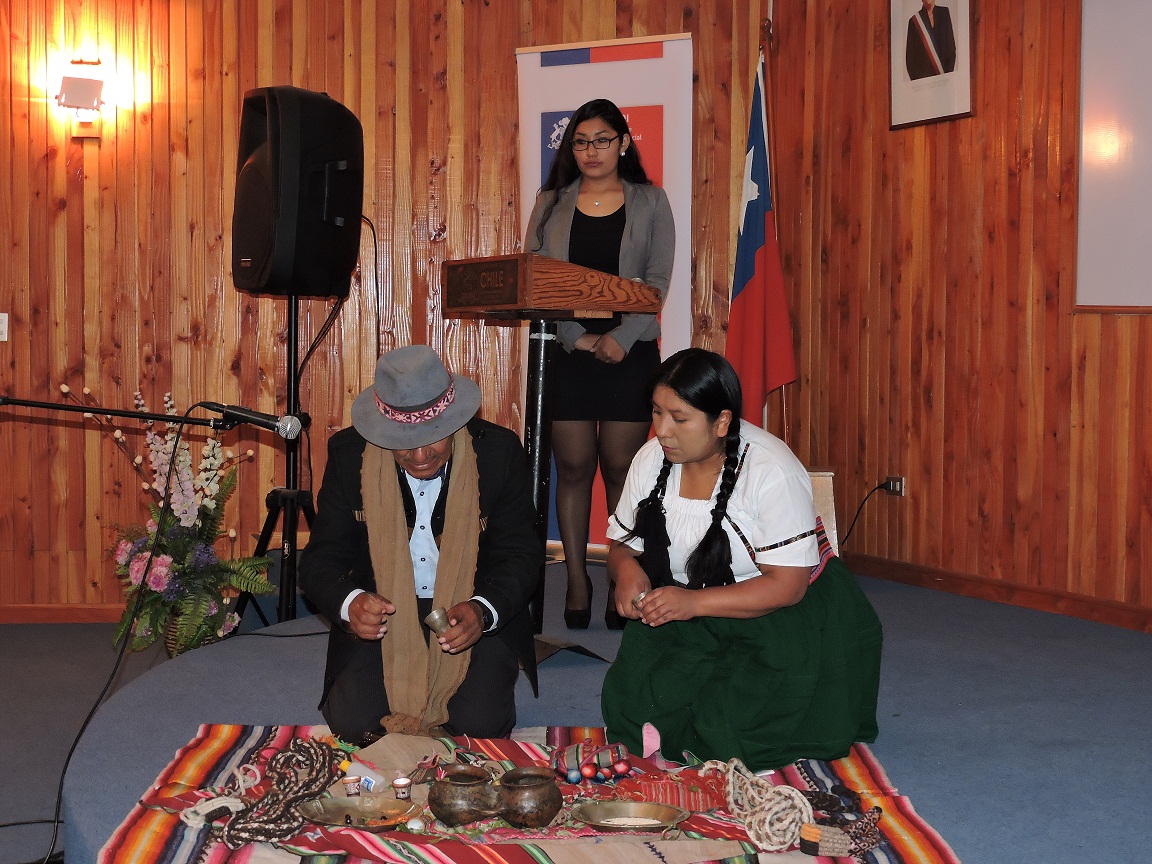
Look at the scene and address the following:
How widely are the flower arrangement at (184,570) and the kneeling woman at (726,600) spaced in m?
1.59

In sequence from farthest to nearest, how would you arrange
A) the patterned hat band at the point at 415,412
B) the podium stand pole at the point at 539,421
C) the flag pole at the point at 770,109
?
the flag pole at the point at 770,109 < the podium stand pole at the point at 539,421 < the patterned hat band at the point at 415,412

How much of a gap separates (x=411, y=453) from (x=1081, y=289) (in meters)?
2.65

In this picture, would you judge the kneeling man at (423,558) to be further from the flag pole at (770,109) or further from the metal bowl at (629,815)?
the flag pole at (770,109)

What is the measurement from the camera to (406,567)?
2502 millimetres

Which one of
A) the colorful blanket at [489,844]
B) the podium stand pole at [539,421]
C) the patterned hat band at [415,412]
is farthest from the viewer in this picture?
the podium stand pole at [539,421]

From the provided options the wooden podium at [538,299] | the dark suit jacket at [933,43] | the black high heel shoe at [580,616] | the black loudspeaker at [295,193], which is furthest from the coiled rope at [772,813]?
the dark suit jacket at [933,43]

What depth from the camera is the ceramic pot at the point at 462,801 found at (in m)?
2.04

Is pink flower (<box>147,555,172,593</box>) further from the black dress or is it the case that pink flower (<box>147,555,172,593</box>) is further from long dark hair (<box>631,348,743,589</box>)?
long dark hair (<box>631,348,743,589</box>)

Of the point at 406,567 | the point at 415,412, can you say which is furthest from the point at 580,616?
the point at 415,412

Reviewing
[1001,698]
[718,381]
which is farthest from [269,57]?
[1001,698]

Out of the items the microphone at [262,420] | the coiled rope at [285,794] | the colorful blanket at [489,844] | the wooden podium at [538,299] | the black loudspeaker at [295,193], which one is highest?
the black loudspeaker at [295,193]

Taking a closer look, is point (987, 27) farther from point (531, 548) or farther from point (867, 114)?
point (531, 548)

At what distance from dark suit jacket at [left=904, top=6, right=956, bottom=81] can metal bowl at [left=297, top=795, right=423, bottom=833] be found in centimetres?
350

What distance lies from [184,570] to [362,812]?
1.72 meters
